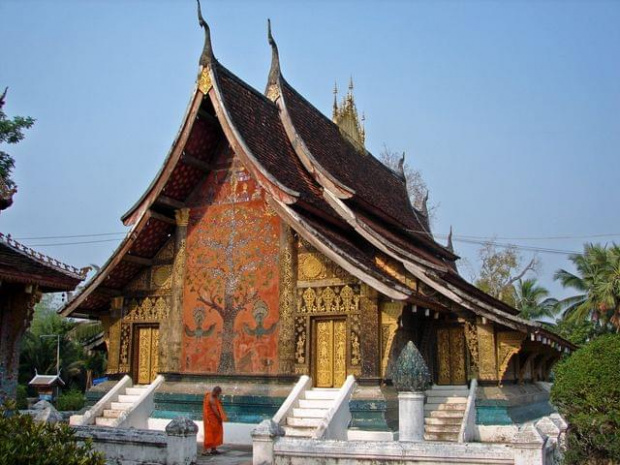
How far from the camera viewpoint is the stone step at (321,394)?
40.2ft

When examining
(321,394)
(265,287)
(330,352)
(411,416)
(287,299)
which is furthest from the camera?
(265,287)

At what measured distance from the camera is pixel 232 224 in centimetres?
1408

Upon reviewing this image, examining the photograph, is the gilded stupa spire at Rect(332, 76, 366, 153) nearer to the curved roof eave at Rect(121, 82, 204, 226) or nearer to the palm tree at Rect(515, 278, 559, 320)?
the curved roof eave at Rect(121, 82, 204, 226)

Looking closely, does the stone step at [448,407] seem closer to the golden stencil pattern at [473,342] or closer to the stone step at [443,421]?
the stone step at [443,421]

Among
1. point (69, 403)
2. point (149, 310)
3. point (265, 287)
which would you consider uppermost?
point (265, 287)

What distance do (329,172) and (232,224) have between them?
2.24m

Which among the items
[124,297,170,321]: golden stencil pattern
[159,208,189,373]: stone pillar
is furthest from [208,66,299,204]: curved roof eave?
[124,297,170,321]: golden stencil pattern

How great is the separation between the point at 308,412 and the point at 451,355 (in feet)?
12.0

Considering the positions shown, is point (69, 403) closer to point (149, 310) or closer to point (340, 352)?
point (149, 310)

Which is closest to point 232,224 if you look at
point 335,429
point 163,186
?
point 163,186

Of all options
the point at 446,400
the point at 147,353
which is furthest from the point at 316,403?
the point at 147,353

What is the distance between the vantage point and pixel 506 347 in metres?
13.0

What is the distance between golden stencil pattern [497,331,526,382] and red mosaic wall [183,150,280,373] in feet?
13.5

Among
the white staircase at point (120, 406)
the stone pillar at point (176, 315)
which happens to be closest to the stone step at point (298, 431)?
the stone pillar at point (176, 315)
